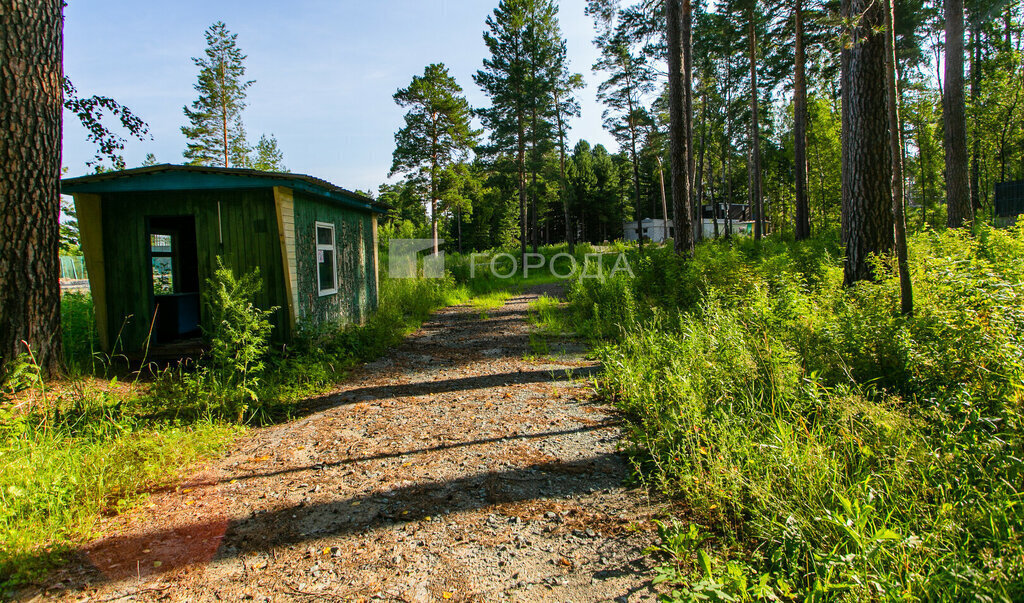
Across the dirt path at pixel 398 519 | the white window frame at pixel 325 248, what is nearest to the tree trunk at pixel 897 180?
the dirt path at pixel 398 519

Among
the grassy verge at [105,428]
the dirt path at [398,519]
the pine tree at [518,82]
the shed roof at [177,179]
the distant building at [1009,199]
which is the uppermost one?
the pine tree at [518,82]

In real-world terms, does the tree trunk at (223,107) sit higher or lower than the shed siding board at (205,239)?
higher

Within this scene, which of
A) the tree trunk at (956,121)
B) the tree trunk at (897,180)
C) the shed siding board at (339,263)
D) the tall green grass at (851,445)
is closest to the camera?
the tall green grass at (851,445)

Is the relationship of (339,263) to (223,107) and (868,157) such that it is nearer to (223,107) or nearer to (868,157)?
(868,157)

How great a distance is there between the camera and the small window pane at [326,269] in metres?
8.53

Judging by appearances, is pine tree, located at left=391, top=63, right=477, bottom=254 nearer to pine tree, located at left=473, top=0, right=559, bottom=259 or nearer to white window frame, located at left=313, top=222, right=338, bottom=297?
pine tree, located at left=473, top=0, right=559, bottom=259

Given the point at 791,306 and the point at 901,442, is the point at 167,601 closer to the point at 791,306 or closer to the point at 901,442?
Answer: the point at 901,442

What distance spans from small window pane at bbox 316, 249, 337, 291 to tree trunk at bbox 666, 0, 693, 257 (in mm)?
7249

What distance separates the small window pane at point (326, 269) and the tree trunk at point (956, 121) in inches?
552

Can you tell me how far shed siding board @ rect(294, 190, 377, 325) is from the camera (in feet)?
25.2

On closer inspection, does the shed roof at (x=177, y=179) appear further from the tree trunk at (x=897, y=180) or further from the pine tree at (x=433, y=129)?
the pine tree at (x=433, y=129)

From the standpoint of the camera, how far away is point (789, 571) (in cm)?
220

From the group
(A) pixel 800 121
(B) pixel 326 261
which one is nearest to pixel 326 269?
(B) pixel 326 261

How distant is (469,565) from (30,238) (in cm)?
523
